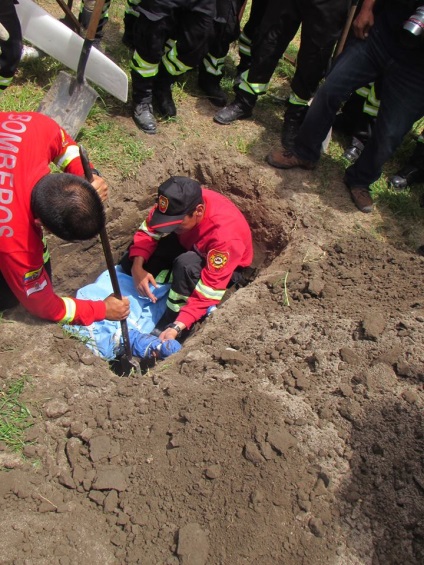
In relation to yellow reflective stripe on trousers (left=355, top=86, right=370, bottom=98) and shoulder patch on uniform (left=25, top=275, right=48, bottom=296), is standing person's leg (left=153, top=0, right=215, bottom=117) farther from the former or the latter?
shoulder patch on uniform (left=25, top=275, right=48, bottom=296)

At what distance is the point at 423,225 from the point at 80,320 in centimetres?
292

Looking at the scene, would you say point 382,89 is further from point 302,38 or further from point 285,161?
point 285,161

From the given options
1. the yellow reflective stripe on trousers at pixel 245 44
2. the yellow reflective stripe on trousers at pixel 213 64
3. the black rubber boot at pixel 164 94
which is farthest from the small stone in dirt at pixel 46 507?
the yellow reflective stripe on trousers at pixel 245 44

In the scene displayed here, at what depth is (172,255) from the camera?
13.0 feet

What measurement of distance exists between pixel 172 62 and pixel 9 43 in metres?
1.30

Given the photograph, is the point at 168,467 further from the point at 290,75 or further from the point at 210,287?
the point at 290,75

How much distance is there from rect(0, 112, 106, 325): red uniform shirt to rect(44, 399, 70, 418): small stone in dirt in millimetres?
486

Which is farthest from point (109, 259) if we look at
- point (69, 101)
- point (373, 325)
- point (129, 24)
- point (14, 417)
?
point (129, 24)

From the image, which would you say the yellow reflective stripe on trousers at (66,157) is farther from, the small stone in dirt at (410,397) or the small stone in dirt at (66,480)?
the small stone in dirt at (410,397)

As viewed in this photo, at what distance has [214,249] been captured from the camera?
339 centimetres

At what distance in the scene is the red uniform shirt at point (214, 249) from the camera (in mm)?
3395

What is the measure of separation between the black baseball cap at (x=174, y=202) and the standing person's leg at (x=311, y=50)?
158cm

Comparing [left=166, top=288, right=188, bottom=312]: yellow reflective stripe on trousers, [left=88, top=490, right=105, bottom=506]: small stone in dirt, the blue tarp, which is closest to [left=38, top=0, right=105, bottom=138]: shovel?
the blue tarp

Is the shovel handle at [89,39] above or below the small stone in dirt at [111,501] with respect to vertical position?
above
